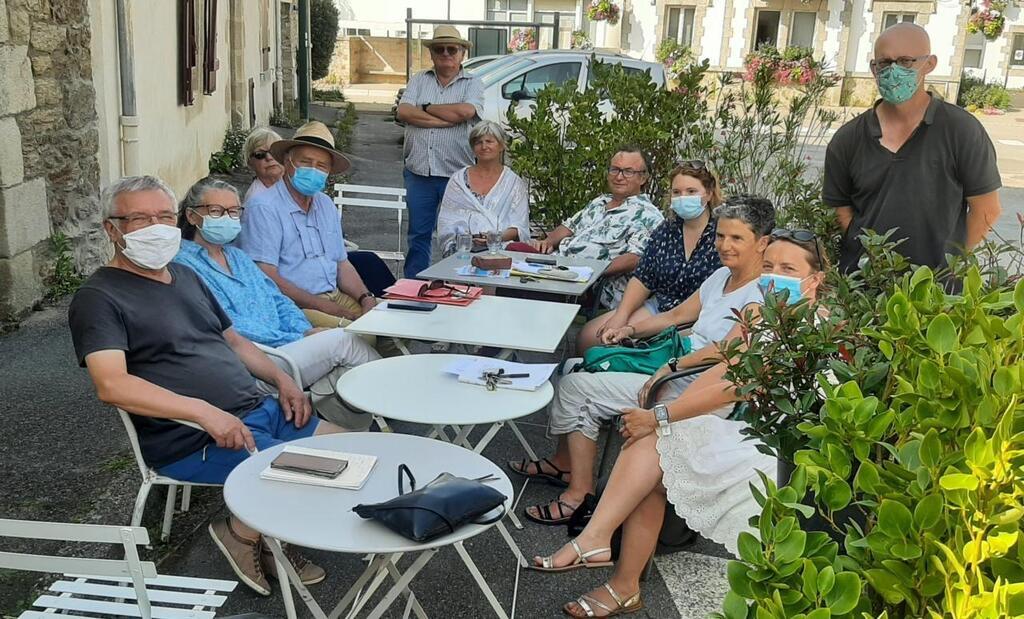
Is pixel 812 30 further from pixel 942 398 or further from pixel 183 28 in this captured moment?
pixel 942 398

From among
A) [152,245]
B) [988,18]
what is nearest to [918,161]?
[152,245]

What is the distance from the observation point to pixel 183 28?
29.6ft

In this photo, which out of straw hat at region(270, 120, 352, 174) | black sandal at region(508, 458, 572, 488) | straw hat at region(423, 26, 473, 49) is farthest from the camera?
straw hat at region(423, 26, 473, 49)

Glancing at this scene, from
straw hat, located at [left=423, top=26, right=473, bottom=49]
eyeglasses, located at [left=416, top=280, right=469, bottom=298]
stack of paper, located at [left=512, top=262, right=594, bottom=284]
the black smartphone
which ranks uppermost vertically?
straw hat, located at [left=423, top=26, right=473, bottom=49]

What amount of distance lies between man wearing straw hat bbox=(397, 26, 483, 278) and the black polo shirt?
284 cm

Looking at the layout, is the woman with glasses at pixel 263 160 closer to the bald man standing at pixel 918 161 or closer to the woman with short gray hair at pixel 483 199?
the woman with short gray hair at pixel 483 199

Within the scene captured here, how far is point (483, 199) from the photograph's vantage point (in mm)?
5402

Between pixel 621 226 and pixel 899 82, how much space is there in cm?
173

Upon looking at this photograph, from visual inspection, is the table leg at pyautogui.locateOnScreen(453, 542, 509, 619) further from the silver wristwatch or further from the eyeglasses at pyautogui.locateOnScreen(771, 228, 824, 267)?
the eyeglasses at pyautogui.locateOnScreen(771, 228, 824, 267)

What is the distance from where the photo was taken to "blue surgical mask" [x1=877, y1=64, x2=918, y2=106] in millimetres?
3594

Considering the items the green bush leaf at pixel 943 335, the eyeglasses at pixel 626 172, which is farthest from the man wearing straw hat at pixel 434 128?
the green bush leaf at pixel 943 335

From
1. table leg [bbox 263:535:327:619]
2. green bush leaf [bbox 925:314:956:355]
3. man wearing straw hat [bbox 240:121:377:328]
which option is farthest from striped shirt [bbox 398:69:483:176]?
green bush leaf [bbox 925:314:956:355]

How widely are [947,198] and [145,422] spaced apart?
316cm

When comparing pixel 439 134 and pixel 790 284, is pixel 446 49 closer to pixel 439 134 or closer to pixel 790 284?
pixel 439 134
